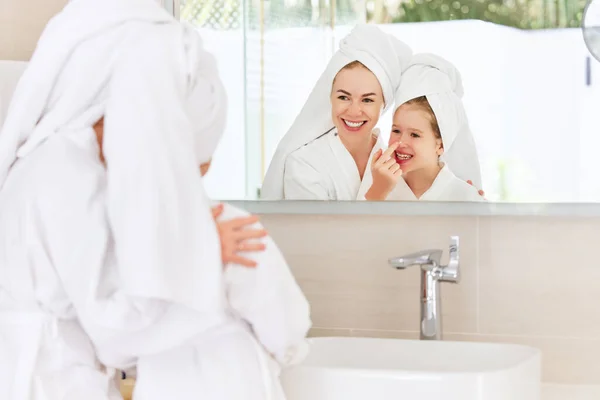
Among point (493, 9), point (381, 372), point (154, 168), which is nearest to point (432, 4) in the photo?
point (493, 9)

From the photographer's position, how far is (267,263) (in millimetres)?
1227

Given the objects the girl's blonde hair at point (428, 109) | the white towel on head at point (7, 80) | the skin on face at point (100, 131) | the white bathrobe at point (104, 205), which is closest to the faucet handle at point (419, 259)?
the girl's blonde hair at point (428, 109)

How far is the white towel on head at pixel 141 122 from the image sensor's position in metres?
1.10

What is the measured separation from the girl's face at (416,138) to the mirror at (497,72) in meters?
0.01

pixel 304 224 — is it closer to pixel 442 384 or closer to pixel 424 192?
pixel 424 192

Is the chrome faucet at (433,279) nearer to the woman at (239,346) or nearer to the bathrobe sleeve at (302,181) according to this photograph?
the bathrobe sleeve at (302,181)

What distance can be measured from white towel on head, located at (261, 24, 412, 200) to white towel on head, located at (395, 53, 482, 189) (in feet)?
0.11

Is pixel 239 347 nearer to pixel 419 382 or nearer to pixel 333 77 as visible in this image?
pixel 419 382

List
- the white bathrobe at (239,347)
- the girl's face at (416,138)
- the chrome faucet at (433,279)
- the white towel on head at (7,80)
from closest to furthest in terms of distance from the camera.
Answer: the white bathrobe at (239,347), the white towel on head at (7,80), the chrome faucet at (433,279), the girl's face at (416,138)

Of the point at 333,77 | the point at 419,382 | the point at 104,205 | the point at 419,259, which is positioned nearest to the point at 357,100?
the point at 333,77

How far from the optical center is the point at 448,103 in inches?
69.7

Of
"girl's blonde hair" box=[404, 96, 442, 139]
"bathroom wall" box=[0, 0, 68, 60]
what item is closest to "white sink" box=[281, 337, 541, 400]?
"girl's blonde hair" box=[404, 96, 442, 139]

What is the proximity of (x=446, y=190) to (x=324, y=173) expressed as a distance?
0.25 metres

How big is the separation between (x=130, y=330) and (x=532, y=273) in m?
0.94
